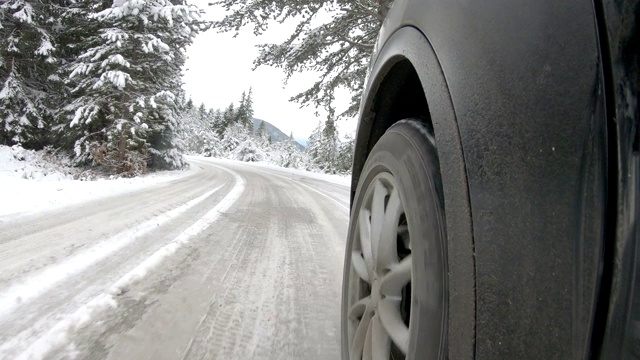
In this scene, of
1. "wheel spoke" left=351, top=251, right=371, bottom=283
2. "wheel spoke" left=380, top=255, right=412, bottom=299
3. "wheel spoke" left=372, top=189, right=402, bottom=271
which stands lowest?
"wheel spoke" left=351, top=251, right=371, bottom=283

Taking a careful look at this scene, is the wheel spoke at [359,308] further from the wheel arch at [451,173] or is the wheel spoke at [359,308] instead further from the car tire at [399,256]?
the wheel arch at [451,173]

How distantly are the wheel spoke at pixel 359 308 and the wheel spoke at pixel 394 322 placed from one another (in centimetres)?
13

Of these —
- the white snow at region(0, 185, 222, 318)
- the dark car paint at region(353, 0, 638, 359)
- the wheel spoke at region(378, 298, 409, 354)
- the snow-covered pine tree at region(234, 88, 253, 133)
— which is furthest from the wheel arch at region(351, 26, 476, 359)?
the snow-covered pine tree at region(234, 88, 253, 133)

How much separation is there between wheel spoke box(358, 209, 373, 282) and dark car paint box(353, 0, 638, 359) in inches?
20.2

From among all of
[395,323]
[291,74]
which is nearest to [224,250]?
[395,323]

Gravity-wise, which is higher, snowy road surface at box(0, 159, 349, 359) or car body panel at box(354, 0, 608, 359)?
car body panel at box(354, 0, 608, 359)

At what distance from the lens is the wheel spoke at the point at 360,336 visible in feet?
3.73

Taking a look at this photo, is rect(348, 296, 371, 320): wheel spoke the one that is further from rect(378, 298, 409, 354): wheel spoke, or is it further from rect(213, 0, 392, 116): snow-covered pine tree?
rect(213, 0, 392, 116): snow-covered pine tree

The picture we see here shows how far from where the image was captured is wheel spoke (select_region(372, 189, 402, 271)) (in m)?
1.04

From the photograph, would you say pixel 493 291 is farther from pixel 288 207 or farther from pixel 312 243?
pixel 288 207

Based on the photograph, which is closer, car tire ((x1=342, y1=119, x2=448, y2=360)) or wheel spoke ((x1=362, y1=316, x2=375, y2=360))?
car tire ((x1=342, y1=119, x2=448, y2=360))

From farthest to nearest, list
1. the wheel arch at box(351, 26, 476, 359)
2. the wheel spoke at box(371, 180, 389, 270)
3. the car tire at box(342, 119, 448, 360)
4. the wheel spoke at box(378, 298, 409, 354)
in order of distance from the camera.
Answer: the wheel spoke at box(371, 180, 389, 270)
the wheel spoke at box(378, 298, 409, 354)
the car tire at box(342, 119, 448, 360)
the wheel arch at box(351, 26, 476, 359)

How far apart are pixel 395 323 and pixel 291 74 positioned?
10824mm

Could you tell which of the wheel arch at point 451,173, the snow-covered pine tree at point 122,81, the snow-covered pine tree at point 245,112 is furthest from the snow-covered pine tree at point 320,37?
the snow-covered pine tree at point 245,112
